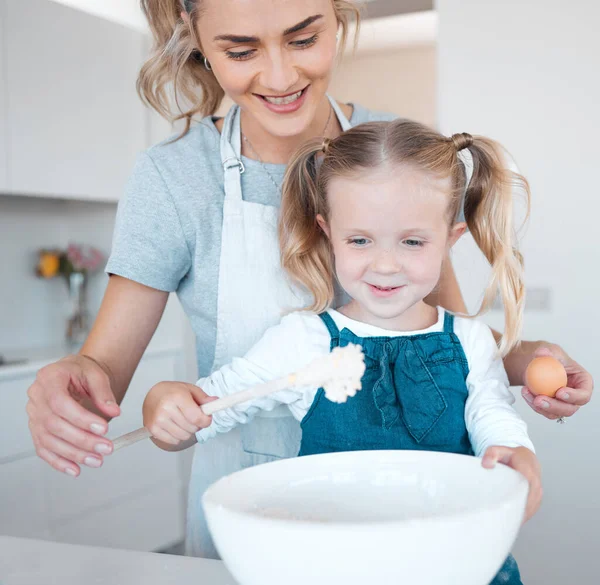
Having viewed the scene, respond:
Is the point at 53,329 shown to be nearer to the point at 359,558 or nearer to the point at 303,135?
the point at 303,135

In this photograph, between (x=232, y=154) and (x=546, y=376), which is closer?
(x=546, y=376)

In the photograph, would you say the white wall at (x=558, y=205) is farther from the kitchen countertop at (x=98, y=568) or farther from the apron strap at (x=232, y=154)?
the kitchen countertop at (x=98, y=568)

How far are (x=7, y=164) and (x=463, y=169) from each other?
6.73ft

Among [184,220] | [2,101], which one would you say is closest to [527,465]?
[184,220]

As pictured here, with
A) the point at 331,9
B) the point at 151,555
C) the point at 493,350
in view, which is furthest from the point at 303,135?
the point at 151,555

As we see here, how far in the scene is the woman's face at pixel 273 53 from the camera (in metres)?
1.11

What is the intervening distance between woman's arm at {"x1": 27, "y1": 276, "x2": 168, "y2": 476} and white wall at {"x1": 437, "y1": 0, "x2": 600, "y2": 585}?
1.70m

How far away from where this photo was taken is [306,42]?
115 centimetres

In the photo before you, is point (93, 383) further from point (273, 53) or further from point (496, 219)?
point (496, 219)

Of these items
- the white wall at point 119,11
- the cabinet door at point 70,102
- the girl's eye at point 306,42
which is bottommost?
the girl's eye at point 306,42

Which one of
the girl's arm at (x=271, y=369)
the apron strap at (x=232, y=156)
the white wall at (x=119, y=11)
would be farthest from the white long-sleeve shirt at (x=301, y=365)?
the white wall at (x=119, y=11)

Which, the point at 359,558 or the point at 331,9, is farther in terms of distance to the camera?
the point at 331,9

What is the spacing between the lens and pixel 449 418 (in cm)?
113

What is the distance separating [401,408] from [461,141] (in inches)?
18.2
